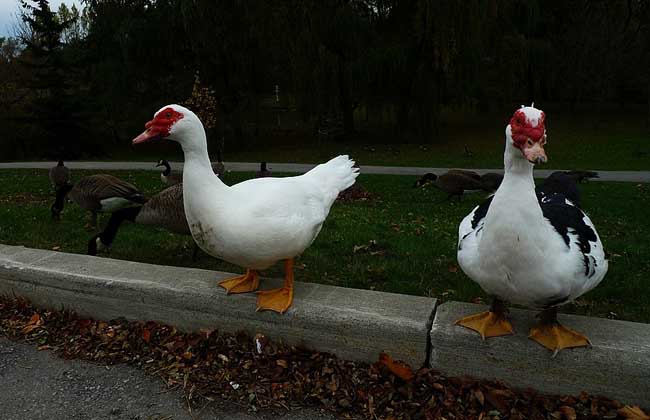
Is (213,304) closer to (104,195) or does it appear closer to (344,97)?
(104,195)

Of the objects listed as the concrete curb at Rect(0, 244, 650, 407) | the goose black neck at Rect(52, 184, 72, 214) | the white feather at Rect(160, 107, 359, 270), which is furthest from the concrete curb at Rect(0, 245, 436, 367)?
the goose black neck at Rect(52, 184, 72, 214)

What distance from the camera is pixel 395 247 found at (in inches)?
215

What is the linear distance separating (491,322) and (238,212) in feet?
5.27

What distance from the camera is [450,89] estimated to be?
19297mm

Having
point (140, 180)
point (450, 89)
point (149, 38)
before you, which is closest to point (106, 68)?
point (149, 38)

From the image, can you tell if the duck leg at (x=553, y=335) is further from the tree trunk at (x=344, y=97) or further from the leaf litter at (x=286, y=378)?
the tree trunk at (x=344, y=97)

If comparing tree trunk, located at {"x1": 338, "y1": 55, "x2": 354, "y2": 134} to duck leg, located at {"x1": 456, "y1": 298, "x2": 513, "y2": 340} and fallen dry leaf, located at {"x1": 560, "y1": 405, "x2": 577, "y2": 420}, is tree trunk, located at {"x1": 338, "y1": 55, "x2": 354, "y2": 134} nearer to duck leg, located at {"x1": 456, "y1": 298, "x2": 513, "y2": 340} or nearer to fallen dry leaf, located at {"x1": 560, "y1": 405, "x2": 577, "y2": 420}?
duck leg, located at {"x1": 456, "y1": 298, "x2": 513, "y2": 340}

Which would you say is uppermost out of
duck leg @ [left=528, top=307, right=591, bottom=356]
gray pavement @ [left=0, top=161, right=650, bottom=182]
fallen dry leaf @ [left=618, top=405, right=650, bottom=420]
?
duck leg @ [left=528, top=307, right=591, bottom=356]

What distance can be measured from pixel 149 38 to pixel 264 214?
19.3 meters

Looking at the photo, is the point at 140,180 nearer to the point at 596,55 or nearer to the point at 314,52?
the point at 314,52

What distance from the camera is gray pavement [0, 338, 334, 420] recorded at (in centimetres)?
268

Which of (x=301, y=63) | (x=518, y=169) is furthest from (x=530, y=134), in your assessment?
(x=301, y=63)

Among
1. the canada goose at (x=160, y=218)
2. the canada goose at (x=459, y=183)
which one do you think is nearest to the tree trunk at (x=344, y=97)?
the canada goose at (x=459, y=183)

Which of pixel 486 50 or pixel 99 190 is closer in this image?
pixel 99 190
